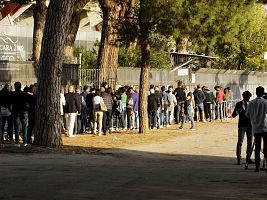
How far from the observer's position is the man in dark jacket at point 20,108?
2095 centimetres

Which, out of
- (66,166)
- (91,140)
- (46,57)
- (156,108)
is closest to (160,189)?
(66,166)

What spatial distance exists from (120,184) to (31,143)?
341 inches

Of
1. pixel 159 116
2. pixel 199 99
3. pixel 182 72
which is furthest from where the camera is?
pixel 182 72

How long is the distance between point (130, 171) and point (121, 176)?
116 cm

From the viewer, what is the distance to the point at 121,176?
14.3m

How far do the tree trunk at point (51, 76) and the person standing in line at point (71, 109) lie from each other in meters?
4.86

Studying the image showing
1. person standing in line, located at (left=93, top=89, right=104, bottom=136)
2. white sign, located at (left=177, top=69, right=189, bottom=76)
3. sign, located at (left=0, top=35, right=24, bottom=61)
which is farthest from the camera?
sign, located at (left=0, top=35, right=24, bottom=61)

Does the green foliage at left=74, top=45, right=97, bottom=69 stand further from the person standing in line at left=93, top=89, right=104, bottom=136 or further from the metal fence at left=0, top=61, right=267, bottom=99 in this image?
the person standing in line at left=93, top=89, right=104, bottom=136

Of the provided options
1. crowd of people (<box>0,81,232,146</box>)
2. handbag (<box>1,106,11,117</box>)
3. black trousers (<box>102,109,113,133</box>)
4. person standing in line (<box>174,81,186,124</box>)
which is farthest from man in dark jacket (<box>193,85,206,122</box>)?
handbag (<box>1,106,11,117</box>)

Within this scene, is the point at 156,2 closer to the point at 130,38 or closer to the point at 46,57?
the point at 130,38

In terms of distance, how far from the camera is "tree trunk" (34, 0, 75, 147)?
1984 cm

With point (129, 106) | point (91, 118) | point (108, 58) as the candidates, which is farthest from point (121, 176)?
point (108, 58)

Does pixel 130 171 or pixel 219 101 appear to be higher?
pixel 219 101

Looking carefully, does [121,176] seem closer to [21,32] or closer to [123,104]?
[123,104]
